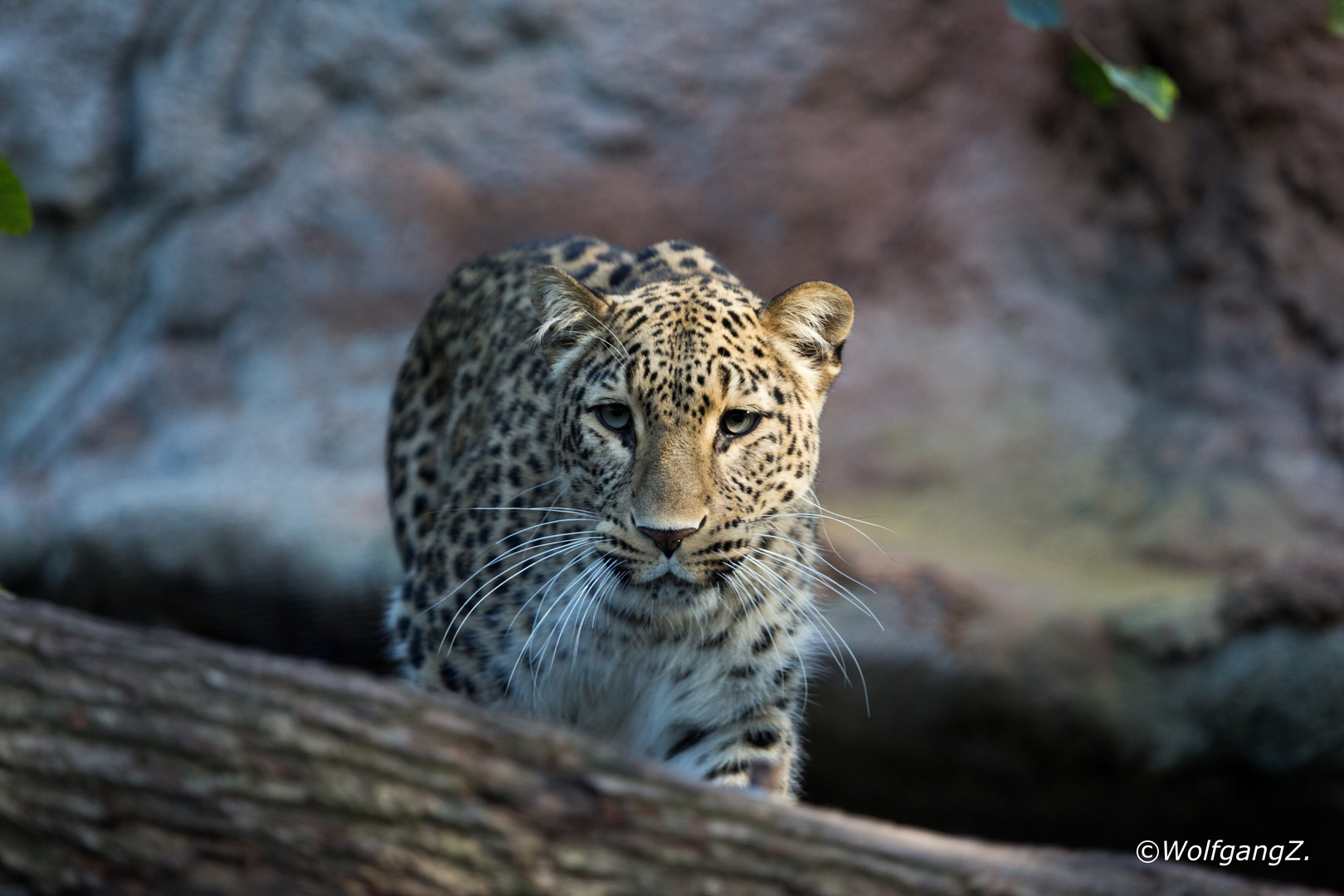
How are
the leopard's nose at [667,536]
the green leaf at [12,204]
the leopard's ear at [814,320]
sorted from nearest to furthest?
1. the green leaf at [12,204]
2. the leopard's nose at [667,536]
3. the leopard's ear at [814,320]

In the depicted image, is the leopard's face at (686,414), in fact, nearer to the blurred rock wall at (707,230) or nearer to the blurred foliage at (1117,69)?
the blurred foliage at (1117,69)

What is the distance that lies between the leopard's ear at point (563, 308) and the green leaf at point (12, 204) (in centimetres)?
180

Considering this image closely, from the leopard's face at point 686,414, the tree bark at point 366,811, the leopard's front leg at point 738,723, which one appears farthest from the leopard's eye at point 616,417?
the tree bark at point 366,811

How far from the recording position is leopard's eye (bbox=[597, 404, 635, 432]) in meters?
4.46

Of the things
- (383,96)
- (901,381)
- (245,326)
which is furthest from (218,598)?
(901,381)

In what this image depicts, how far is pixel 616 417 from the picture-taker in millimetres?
4496

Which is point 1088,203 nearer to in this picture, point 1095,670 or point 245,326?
point 1095,670

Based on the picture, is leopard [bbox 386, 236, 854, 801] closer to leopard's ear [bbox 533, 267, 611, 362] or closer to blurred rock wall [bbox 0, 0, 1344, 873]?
leopard's ear [bbox 533, 267, 611, 362]

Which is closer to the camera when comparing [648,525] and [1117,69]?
[1117,69]

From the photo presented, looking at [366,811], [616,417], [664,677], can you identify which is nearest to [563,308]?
[616,417]

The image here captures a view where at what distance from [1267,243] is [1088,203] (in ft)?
4.34

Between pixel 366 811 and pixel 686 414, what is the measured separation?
2017 millimetres

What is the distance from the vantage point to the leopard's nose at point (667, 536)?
13.6ft

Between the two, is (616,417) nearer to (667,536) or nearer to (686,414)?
(686,414)
